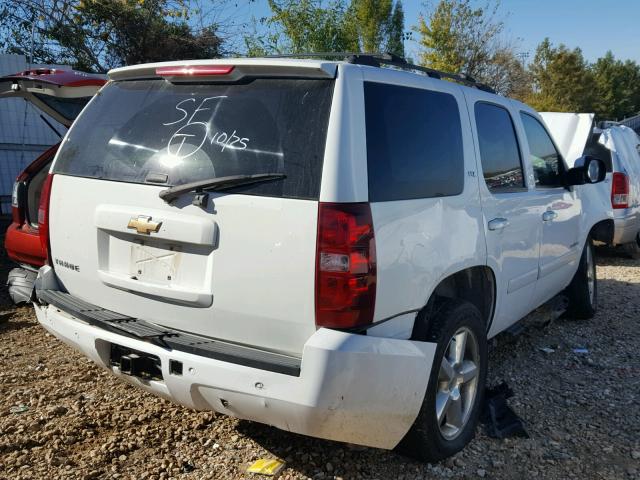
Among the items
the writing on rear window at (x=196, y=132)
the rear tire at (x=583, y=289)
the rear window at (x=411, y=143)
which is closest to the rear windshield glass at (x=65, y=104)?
the writing on rear window at (x=196, y=132)

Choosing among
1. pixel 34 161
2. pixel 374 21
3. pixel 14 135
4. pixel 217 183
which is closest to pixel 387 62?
pixel 217 183

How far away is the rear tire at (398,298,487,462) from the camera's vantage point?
9.41 ft

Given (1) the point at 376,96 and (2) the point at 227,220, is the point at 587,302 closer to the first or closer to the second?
(1) the point at 376,96

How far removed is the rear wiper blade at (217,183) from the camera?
2506 mm

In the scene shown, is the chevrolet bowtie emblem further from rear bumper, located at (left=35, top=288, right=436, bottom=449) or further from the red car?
the red car

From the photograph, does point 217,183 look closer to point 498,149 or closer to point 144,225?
point 144,225

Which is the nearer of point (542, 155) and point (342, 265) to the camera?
point (342, 265)

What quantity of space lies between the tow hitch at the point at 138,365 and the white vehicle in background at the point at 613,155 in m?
6.96

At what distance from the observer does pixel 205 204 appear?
2.59 metres

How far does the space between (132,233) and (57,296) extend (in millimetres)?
753

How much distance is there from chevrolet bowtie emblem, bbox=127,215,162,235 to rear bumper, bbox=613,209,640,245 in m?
7.18

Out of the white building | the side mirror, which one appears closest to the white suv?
the side mirror

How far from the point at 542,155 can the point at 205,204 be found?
300 centimetres

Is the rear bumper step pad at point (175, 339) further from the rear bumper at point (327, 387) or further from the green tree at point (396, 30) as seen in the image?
the green tree at point (396, 30)
